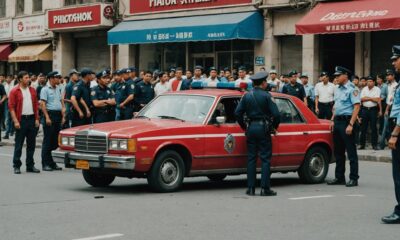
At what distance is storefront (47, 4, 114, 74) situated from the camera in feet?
108

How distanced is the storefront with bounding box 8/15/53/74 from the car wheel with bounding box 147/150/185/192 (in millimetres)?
26096

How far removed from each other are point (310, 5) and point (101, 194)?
14.8 metres

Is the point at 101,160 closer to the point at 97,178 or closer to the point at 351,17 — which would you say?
the point at 97,178

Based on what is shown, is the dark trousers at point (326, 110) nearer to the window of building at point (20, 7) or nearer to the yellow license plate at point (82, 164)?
the yellow license plate at point (82, 164)

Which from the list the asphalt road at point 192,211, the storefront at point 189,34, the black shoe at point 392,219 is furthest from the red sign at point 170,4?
the black shoe at point 392,219

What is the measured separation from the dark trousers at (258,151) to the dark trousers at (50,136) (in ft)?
17.4

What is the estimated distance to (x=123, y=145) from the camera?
38.2 ft

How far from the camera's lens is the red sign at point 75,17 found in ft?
109

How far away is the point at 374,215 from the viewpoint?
9906 mm

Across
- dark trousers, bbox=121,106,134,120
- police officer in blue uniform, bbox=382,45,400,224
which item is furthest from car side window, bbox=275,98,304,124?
dark trousers, bbox=121,106,134,120

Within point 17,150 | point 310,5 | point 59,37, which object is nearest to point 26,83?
point 17,150

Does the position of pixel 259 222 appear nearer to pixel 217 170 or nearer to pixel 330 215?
pixel 330 215

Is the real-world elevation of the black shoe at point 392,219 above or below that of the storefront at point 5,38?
below

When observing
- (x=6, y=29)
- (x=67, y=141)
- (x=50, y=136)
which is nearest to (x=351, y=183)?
(x=67, y=141)
